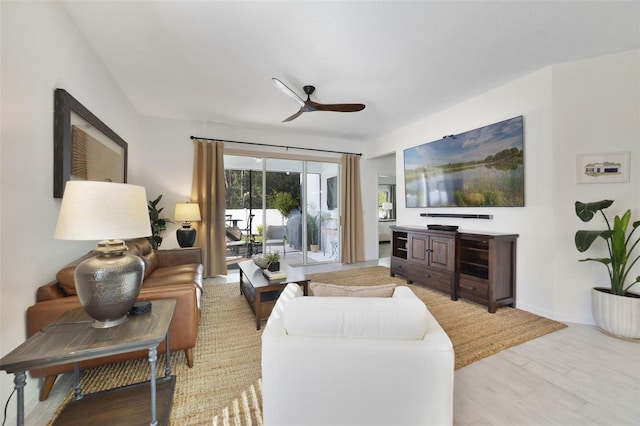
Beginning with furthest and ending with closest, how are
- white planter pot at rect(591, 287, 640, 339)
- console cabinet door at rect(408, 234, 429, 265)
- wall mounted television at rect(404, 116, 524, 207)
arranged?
console cabinet door at rect(408, 234, 429, 265), wall mounted television at rect(404, 116, 524, 207), white planter pot at rect(591, 287, 640, 339)

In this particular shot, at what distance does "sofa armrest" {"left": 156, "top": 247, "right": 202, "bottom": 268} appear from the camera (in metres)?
3.45

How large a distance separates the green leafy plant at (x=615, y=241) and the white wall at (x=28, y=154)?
4220mm

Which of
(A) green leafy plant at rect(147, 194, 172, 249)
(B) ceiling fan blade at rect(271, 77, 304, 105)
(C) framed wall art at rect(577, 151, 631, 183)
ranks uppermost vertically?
(B) ceiling fan blade at rect(271, 77, 304, 105)

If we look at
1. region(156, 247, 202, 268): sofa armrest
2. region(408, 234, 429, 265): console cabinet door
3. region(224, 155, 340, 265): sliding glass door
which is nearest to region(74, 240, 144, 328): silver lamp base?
region(156, 247, 202, 268): sofa armrest

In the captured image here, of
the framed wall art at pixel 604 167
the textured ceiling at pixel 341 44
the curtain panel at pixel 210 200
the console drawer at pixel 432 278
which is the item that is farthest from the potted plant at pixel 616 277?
the curtain panel at pixel 210 200

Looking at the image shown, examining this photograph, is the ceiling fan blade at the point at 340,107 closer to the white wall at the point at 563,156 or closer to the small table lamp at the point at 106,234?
the white wall at the point at 563,156

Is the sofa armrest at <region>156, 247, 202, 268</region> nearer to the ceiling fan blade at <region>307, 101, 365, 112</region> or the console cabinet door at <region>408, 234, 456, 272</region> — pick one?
the ceiling fan blade at <region>307, 101, 365, 112</region>

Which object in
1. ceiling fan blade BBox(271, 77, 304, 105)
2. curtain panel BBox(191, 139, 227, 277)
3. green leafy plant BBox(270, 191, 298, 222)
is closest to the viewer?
ceiling fan blade BBox(271, 77, 304, 105)

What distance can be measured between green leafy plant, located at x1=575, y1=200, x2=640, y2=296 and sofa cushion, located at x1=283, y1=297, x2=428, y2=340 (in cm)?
234

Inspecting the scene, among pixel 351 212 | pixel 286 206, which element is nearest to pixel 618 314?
pixel 351 212

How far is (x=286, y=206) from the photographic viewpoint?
545cm

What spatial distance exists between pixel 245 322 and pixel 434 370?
2152 millimetres

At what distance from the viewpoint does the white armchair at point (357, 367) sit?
1112 mm

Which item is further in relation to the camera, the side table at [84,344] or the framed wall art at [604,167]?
the framed wall art at [604,167]
